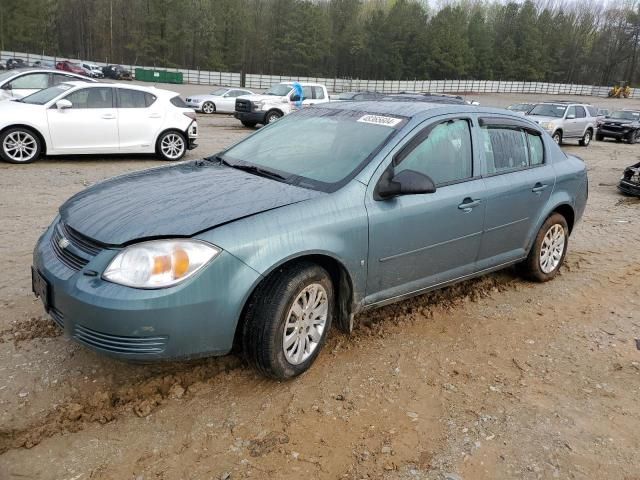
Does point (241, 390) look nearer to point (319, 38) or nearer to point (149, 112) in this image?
point (149, 112)

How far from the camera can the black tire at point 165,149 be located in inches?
432

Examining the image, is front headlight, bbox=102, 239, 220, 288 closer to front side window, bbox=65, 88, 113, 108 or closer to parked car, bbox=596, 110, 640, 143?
front side window, bbox=65, 88, 113, 108

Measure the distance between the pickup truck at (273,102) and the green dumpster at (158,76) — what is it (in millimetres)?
38164

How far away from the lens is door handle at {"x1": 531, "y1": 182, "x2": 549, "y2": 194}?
4.57 m

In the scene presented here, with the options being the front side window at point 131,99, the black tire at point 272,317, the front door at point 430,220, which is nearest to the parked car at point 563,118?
the front side window at point 131,99

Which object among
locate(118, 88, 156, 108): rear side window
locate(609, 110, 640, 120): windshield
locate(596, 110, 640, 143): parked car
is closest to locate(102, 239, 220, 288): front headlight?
locate(118, 88, 156, 108): rear side window

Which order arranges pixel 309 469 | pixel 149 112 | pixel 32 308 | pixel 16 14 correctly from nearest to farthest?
pixel 309 469, pixel 32 308, pixel 149 112, pixel 16 14

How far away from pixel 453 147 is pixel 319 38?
8276 centimetres

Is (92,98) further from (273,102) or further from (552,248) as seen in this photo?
(273,102)

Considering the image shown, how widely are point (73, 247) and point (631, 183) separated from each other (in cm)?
1061

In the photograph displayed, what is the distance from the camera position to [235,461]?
2.53m

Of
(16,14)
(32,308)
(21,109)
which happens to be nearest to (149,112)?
(21,109)

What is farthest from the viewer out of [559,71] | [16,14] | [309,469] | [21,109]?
[559,71]

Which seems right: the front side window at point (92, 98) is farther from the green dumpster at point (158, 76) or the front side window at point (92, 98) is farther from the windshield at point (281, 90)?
the green dumpster at point (158, 76)
